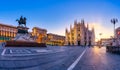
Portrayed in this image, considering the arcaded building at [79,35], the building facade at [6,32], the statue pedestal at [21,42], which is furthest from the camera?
the arcaded building at [79,35]

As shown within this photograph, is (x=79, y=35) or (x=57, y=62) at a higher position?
(x=79, y=35)

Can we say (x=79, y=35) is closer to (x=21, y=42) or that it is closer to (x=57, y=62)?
(x=21, y=42)

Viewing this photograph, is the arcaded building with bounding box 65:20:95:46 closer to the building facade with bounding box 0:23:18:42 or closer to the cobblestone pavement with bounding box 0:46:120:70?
the building facade with bounding box 0:23:18:42

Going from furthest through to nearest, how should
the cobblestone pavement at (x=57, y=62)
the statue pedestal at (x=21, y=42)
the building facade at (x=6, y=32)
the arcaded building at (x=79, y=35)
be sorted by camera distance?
the arcaded building at (x=79, y=35) < the building facade at (x=6, y=32) < the statue pedestal at (x=21, y=42) < the cobblestone pavement at (x=57, y=62)

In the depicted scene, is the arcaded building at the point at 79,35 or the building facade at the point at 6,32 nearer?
the building facade at the point at 6,32

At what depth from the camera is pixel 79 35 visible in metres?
157

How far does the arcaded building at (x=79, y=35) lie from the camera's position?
154875 millimetres

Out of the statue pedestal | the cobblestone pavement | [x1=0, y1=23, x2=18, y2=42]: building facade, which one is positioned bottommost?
the cobblestone pavement

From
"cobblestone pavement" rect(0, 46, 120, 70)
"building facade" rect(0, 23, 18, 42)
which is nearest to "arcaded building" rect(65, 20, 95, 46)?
"building facade" rect(0, 23, 18, 42)

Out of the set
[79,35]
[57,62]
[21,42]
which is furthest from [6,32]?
[57,62]

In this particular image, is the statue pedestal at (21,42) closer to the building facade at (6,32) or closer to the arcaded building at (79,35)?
the building facade at (6,32)

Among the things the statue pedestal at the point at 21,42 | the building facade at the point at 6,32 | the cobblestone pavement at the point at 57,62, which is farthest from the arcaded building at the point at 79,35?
the cobblestone pavement at the point at 57,62

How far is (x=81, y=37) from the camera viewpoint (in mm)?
154250

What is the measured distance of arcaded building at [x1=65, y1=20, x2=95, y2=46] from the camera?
154875 mm
